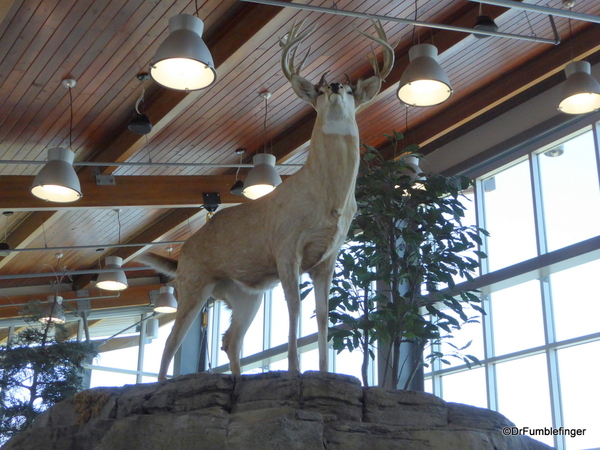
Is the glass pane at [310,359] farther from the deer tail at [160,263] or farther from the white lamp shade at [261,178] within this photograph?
the deer tail at [160,263]

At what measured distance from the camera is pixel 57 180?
7.42 m

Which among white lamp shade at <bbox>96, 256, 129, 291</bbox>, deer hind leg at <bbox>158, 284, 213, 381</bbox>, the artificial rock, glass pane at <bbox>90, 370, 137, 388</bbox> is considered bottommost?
the artificial rock

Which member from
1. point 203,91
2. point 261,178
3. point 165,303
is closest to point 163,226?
point 165,303

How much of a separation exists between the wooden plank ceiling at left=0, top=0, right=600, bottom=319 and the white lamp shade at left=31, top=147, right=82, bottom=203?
1.08m

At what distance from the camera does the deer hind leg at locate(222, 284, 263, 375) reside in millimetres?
4445

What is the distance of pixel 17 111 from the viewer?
8.68 m

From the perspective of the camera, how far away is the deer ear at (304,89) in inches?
161

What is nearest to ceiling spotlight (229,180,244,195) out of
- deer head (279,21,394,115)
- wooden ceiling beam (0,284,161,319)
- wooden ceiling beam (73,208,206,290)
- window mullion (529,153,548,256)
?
wooden ceiling beam (73,208,206,290)

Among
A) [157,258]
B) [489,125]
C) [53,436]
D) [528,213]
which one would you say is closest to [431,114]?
[489,125]

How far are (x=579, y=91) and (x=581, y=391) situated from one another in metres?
3.60

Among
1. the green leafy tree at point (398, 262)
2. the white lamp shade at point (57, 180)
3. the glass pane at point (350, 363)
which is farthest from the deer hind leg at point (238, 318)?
the glass pane at point (350, 363)

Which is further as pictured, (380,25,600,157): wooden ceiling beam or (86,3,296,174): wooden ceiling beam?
(380,25,600,157): wooden ceiling beam

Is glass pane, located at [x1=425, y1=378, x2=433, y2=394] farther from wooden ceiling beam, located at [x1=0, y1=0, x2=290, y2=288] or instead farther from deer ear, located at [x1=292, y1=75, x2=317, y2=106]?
deer ear, located at [x1=292, y1=75, x2=317, y2=106]

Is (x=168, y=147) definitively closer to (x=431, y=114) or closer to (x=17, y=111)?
(x=17, y=111)
